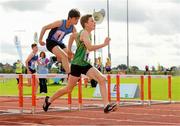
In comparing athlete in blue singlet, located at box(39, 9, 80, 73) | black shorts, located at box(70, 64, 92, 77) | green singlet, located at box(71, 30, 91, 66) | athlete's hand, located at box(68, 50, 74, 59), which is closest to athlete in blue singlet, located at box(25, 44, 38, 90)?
athlete in blue singlet, located at box(39, 9, 80, 73)

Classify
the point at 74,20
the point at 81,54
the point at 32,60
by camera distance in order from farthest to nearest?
the point at 32,60 → the point at 74,20 → the point at 81,54

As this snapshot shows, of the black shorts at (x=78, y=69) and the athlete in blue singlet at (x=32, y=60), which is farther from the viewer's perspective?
the athlete in blue singlet at (x=32, y=60)

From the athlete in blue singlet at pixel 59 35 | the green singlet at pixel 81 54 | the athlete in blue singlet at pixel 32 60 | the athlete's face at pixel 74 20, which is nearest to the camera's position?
the green singlet at pixel 81 54

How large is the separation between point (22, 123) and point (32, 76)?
93.4 inches

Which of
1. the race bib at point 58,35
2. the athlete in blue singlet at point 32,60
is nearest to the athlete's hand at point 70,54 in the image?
the race bib at point 58,35

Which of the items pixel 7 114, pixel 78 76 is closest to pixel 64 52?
pixel 78 76

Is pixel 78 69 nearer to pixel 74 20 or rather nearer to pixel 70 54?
pixel 70 54

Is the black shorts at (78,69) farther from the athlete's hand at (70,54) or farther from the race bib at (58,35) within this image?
the race bib at (58,35)

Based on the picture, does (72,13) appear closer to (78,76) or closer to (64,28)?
(64,28)

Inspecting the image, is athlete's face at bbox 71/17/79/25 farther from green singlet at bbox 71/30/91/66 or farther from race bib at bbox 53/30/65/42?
green singlet at bbox 71/30/91/66

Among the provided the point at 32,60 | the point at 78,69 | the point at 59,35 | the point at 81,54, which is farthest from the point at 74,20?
the point at 32,60

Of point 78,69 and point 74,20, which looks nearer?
point 78,69

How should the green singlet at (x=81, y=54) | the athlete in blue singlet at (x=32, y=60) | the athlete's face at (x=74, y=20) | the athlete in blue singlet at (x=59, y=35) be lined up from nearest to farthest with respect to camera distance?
the green singlet at (x=81, y=54), the athlete's face at (x=74, y=20), the athlete in blue singlet at (x=59, y=35), the athlete in blue singlet at (x=32, y=60)

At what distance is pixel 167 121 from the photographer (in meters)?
9.82
